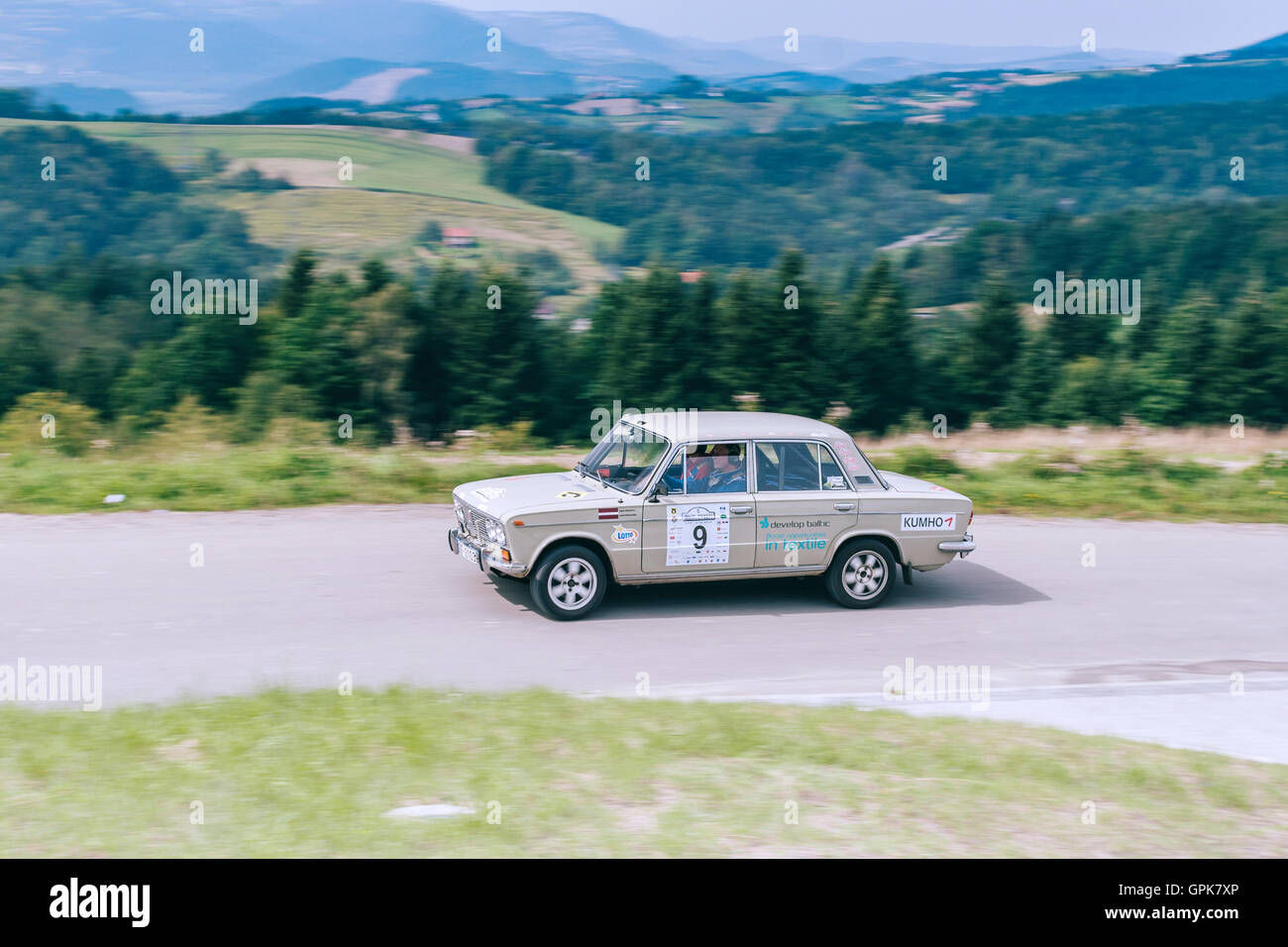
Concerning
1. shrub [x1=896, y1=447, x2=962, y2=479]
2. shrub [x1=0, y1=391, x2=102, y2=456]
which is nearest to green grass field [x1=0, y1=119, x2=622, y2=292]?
shrub [x1=0, y1=391, x2=102, y2=456]

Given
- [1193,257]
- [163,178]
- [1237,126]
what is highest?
[1237,126]

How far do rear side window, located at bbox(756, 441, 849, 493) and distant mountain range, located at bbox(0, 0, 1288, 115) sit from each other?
378 feet

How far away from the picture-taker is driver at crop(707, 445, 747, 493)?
987 cm

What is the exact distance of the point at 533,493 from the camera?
985 centimetres

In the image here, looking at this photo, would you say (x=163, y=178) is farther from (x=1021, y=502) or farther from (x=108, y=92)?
(x=1021, y=502)

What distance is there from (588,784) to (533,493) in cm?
451

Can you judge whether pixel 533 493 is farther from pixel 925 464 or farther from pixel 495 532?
pixel 925 464

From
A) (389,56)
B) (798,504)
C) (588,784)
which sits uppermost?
(389,56)

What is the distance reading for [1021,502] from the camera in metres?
15.2

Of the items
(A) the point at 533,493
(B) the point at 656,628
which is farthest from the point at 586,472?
(B) the point at 656,628

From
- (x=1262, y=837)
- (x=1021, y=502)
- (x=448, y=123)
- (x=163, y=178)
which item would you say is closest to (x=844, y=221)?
(x=448, y=123)

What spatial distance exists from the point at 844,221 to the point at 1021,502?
88.1 m

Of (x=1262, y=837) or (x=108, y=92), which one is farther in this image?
(x=108, y=92)

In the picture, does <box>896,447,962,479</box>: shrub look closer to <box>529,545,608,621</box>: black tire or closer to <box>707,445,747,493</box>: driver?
<box>707,445,747,493</box>: driver
